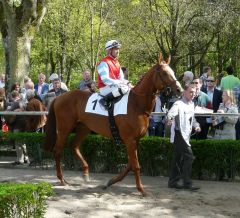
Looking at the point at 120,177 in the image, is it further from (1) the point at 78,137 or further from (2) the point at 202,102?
(2) the point at 202,102

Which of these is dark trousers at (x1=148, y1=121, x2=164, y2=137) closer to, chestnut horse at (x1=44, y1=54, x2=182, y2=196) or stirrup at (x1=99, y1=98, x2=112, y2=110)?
chestnut horse at (x1=44, y1=54, x2=182, y2=196)

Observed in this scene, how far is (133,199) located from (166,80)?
2.08 metres

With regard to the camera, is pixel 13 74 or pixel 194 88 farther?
pixel 13 74

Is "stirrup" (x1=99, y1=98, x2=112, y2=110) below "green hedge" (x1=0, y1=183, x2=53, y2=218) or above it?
above

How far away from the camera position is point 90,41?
3838 centimetres

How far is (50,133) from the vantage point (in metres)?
10.2

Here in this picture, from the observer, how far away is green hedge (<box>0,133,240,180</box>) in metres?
9.95

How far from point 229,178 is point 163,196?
A: 6.48 feet

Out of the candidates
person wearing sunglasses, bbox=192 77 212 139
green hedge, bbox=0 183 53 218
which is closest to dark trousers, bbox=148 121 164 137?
person wearing sunglasses, bbox=192 77 212 139

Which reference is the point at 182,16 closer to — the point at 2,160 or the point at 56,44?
the point at 56,44

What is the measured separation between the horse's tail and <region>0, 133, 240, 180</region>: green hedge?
1124 mm

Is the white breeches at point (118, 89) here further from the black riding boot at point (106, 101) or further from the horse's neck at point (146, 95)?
the horse's neck at point (146, 95)

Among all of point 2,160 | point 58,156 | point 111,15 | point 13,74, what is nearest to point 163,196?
point 58,156

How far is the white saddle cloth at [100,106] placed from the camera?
9.09 m
